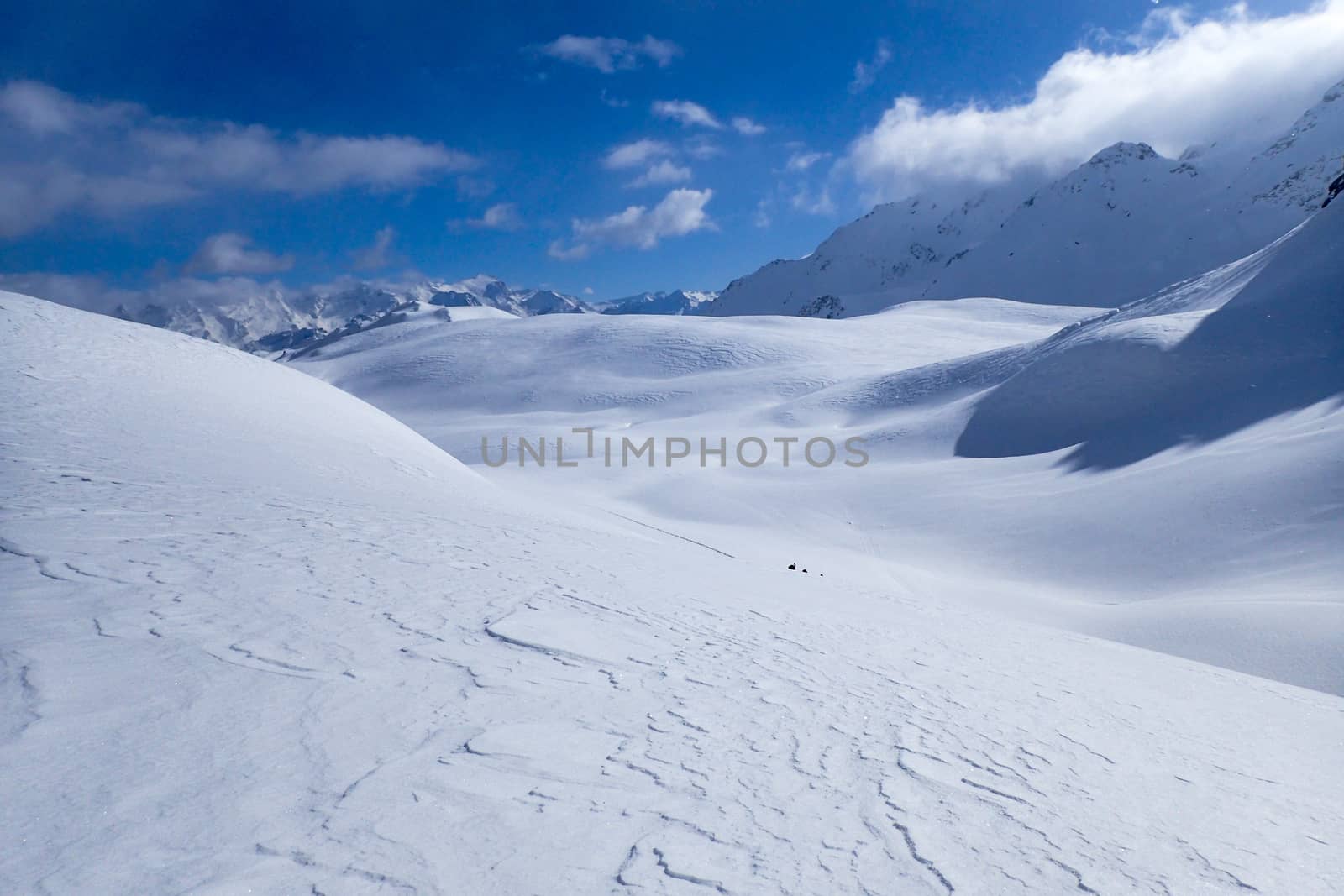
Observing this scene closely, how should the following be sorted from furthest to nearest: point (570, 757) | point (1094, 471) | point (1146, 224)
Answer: point (1146, 224)
point (1094, 471)
point (570, 757)

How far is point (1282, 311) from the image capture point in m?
20.9

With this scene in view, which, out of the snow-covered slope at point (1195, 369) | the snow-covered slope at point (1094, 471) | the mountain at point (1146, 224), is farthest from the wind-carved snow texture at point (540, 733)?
Answer: the mountain at point (1146, 224)

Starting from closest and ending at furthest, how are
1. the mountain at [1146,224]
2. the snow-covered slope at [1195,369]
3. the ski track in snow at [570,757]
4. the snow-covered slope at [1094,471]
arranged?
the ski track in snow at [570,757], the snow-covered slope at [1094,471], the snow-covered slope at [1195,369], the mountain at [1146,224]

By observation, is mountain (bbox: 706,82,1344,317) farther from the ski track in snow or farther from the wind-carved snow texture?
the ski track in snow

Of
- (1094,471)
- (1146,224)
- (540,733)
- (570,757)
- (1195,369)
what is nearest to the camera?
(570,757)

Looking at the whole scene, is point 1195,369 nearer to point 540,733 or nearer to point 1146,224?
point 540,733

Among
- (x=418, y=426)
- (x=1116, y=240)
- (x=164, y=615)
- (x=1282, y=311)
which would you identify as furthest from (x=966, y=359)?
(x=1116, y=240)

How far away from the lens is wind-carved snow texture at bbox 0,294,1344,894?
2393 mm

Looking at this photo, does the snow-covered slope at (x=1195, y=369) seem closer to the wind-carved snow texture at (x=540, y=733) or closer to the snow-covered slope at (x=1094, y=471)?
the snow-covered slope at (x=1094, y=471)

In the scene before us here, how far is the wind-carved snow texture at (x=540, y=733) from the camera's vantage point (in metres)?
2.39

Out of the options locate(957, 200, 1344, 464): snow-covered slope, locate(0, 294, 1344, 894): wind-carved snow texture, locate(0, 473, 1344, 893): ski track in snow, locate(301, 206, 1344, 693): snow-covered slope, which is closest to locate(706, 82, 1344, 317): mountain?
locate(301, 206, 1344, 693): snow-covered slope

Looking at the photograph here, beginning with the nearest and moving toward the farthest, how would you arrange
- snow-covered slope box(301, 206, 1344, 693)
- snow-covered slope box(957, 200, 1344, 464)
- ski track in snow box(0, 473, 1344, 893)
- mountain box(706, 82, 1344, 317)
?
ski track in snow box(0, 473, 1344, 893) < snow-covered slope box(301, 206, 1344, 693) < snow-covered slope box(957, 200, 1344, 464) < mountain box(706, 82, 1344, 317)

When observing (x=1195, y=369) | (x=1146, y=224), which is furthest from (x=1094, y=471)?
(x=1146, y=224)

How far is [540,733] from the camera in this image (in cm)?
328
